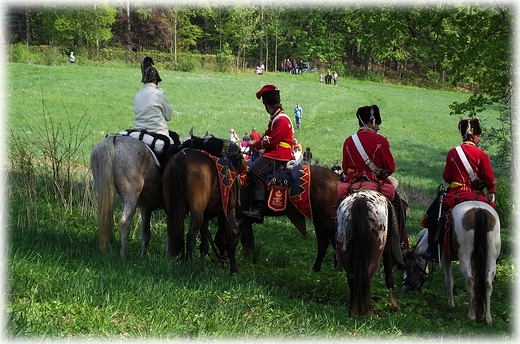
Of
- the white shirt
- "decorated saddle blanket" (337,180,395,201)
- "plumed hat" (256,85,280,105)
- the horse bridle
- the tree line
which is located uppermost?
the tree line

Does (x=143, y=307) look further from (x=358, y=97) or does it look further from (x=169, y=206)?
(x=358, y=97)

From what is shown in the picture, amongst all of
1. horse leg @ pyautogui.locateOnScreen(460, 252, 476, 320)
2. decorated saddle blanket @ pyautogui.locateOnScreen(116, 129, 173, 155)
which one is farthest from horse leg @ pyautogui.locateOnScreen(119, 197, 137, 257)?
horse leg @ pyautogui.locateOnScreen(460, 252, 476, 320)

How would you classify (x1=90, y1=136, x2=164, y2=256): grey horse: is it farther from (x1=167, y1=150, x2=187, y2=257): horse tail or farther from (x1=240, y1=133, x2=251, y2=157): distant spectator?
(x1=240, y1=133, x2=251, y2=157): distant spectator

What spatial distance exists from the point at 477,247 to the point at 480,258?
0.46 ft

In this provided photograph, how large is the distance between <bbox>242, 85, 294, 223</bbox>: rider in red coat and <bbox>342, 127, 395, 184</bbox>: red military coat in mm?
1933

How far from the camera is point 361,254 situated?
6801 millimetres

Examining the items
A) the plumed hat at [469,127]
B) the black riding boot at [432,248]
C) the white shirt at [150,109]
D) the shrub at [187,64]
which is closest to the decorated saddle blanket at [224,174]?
the white shirt at [150,109]

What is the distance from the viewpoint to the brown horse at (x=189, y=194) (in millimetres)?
8359

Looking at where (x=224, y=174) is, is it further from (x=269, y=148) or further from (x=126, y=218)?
(x=126, y=218)

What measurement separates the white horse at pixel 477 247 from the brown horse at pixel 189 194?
3.11 m

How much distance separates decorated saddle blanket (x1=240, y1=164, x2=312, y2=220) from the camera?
952 cm

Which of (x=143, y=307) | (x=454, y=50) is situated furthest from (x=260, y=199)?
(x=454, y=50)

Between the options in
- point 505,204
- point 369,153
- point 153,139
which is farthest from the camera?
point 505,204

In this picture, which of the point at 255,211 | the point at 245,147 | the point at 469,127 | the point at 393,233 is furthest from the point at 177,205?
the point at 469,127
